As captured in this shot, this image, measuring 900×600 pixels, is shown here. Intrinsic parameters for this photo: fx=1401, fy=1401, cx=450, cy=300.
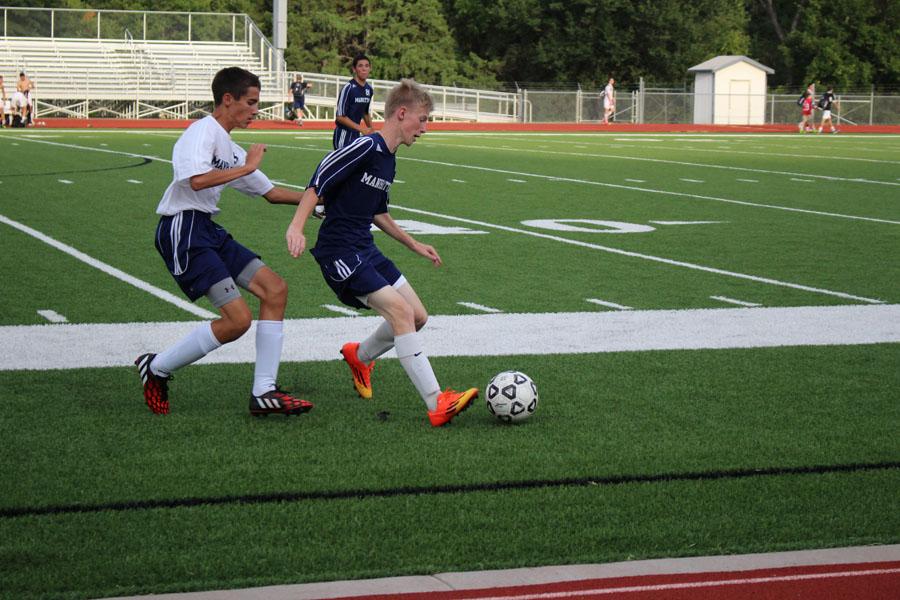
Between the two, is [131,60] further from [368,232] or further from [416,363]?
[416,363]

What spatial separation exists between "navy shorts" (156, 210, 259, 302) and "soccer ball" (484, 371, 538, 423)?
1.40 meters

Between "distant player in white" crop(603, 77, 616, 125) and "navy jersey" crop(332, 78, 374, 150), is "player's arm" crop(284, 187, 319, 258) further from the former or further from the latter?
"distant player in white" crop(603, 77, 616, 125)

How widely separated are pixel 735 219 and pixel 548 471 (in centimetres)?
1117

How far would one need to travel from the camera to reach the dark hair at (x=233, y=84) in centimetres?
663

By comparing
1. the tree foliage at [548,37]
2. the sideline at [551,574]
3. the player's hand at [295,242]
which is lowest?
the sideline at [551,574]

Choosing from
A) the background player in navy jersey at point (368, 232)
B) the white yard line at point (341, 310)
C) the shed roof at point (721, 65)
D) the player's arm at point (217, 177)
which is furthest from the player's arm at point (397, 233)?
the shed roof at point (721, 65)

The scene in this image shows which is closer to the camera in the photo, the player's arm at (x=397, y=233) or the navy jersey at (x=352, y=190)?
the navy jersey at (x=352, y=190)

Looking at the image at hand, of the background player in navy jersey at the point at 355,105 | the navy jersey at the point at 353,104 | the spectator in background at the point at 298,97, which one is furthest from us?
the spectator in background at the point at 298,97

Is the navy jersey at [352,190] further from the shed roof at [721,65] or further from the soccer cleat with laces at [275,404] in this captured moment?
the shed roof at [721,65]

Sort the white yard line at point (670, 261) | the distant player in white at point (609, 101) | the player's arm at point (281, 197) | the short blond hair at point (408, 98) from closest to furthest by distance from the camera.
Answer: the short blond hair at point (408, 98), the player's arm at point (281, 197), the white yard line at point (670, 261), the distant player in white at point (609, 101)

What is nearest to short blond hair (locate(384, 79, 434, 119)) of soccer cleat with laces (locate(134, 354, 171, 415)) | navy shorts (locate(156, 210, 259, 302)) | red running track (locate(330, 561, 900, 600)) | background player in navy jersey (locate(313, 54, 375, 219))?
navy shorts (locate(156, 210, 259, 302))

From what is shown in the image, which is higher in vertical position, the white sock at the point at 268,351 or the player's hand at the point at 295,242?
the player's hand at the point at 295,242

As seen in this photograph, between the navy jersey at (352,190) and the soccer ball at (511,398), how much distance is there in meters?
0.93

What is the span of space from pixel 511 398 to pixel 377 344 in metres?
0.86
